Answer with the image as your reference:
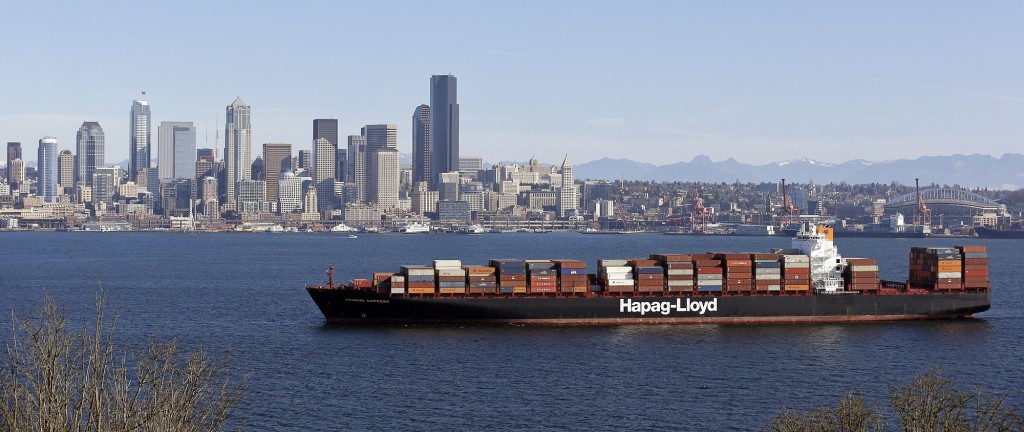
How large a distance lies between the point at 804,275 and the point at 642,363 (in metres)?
19.4

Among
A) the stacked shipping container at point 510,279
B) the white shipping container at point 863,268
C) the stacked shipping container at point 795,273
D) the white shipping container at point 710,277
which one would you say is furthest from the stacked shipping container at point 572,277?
the white shipping container at point 863,268

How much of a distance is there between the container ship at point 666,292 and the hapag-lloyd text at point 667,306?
2.1 inches

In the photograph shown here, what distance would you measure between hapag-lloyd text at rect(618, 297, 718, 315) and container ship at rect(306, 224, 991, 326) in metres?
0.05

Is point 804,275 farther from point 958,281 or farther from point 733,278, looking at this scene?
point 958,281

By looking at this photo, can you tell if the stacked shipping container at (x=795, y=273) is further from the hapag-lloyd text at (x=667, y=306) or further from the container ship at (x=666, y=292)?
the hapag-lloyd text at (x=667, y=306)

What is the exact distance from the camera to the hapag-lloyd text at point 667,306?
65.5 meters

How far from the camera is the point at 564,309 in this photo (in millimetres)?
64750

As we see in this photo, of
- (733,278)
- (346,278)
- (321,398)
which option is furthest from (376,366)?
(346,278)

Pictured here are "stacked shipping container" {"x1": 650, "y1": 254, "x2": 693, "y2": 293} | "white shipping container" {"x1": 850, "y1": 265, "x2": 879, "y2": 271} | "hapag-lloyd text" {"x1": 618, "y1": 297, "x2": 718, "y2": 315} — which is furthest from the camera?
"white shipping container" {"x1": 850, "y1": 265, "x2": 879, "y2": 271}

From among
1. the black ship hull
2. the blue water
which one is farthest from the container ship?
the blue water

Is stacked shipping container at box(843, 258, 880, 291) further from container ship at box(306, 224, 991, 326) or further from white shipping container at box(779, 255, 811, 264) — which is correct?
white shipping container at box(779, 255, 811, 264)

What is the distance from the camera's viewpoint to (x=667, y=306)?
65.8 meters

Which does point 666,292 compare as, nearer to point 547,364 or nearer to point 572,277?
point 572,277

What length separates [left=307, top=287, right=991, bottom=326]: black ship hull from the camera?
6397 cm
